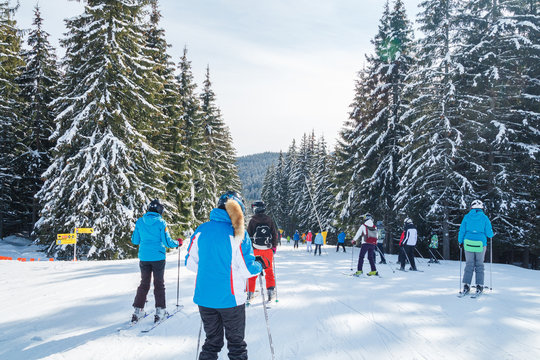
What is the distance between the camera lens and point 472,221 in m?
7.76

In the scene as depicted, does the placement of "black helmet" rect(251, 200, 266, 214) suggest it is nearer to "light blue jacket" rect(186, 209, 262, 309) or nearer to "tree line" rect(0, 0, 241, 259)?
"light blue jacket" rect(186, 209, 262, 309)

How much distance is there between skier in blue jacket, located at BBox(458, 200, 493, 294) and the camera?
759 centimetres

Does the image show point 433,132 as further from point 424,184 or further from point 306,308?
point 306,308

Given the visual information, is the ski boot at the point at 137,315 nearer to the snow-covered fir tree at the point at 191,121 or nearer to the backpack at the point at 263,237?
the backpack at the point at 263,237

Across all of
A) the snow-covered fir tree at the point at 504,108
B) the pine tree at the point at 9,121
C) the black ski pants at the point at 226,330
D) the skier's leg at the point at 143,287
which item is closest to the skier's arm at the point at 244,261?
the black ski pants at the point at 226,330

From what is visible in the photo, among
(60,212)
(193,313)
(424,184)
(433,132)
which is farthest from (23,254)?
(433,132)

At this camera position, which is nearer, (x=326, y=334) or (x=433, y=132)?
(x=326, y=334)

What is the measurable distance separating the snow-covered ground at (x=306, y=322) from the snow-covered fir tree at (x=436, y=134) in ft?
28.7

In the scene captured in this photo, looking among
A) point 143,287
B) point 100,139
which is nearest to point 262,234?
point 143,287

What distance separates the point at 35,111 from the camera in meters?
22.0

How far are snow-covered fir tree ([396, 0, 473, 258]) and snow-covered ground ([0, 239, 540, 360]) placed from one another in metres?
8.74

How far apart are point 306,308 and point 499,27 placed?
18863 mm

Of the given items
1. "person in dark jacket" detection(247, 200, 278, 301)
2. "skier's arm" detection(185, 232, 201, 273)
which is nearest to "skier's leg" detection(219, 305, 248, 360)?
"skier's arm" detection(185, 232, 201, 273)

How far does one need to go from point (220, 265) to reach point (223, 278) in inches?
5.3
